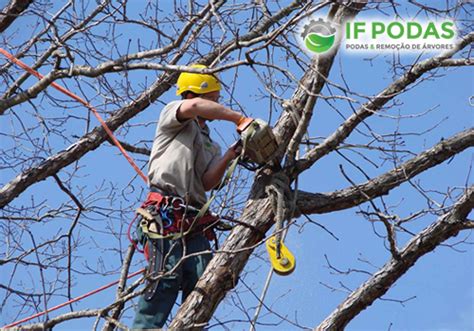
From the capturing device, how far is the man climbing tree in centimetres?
441

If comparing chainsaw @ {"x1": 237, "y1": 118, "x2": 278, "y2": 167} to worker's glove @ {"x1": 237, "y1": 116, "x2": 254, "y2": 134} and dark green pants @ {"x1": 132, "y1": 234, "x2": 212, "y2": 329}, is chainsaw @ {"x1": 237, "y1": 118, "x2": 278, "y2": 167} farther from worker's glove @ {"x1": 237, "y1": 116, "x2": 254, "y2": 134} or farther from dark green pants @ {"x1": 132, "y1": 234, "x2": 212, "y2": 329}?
dark green pants @ {"x1": 132, "y1": 234, "x2": 212, "y2": 329}

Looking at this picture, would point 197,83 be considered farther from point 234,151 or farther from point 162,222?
point 162,222

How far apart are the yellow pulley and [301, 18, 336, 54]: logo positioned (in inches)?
42.1

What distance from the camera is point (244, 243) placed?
4395mm

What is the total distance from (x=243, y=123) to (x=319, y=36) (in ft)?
2.17

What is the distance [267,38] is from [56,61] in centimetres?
100

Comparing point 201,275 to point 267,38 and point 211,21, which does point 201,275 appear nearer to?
point 267,38

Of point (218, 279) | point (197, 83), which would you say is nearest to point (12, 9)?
point (197, 83)

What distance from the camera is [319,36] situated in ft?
15.9

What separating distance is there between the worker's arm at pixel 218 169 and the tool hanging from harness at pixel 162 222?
0.18 meters

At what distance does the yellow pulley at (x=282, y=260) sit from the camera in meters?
4.39

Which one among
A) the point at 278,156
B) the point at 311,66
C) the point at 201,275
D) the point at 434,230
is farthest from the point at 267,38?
the point at 434,230

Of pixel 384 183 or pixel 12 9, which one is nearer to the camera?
pixel 384 183

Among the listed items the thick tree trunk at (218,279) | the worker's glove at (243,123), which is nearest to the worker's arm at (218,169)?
the worker's glove at (243,123)
